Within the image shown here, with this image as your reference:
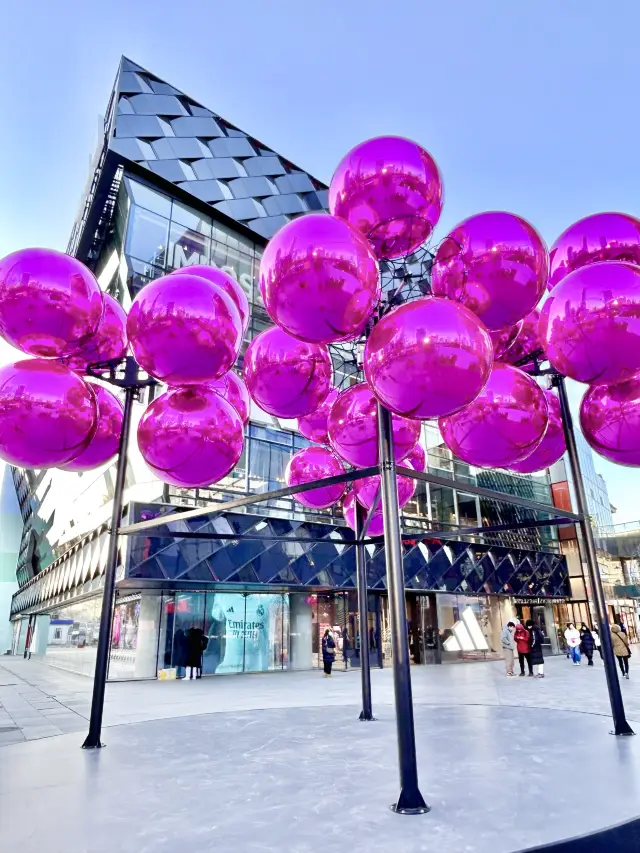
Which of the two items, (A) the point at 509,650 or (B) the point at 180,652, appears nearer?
(A) the point at 509,650

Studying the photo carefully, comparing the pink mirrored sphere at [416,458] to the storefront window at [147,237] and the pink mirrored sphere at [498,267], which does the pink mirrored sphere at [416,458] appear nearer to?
the pink mirrored sphere at [498,267]

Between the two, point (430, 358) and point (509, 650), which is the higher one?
point (430, 358)

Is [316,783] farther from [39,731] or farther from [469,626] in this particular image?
[469,626]

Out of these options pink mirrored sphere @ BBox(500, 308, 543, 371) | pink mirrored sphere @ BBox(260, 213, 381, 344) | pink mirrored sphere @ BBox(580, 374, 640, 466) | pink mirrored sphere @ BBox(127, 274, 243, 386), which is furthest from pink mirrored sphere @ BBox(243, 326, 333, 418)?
pink mirrored sphere @ BBox(580, 374, 640, 466)

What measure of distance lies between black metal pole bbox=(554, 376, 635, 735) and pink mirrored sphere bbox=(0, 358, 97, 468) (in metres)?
4.46

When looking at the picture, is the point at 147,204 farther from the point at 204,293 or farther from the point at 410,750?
the point at 410,750

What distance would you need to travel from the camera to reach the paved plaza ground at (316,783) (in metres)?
2.75

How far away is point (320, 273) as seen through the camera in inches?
126

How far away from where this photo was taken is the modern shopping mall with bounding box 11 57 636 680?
1845cm

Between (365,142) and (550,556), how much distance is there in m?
29.2

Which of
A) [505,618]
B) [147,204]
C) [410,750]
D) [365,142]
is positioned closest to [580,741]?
[410,750]

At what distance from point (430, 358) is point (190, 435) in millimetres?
2368

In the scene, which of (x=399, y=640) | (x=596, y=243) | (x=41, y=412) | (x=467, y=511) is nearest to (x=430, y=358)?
(x=399, y=640)

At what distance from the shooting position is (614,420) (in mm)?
4469
